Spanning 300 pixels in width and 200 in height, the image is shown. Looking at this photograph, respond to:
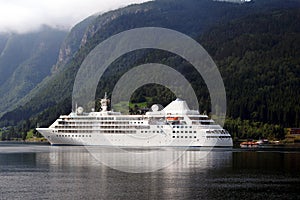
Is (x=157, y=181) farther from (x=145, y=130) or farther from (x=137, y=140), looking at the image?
(x=137, y=140)

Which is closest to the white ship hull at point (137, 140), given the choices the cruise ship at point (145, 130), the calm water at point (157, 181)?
the cruise ship at point (145, 130)

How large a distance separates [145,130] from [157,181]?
241 ft

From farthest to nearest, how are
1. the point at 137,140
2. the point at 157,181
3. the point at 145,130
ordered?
1. the point at 137,140
2. the point at 145,130
3. the point at 157,181

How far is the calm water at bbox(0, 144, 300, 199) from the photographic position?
52781 millimetres

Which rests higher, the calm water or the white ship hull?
the white ship hull

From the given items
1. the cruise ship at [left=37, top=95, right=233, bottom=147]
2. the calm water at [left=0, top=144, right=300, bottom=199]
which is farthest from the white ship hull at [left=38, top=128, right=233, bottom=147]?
the calm water at [left=0, top=144, right=300, bottom=199]

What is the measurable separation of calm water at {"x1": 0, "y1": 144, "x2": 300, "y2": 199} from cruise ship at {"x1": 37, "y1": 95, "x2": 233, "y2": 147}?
42.7m

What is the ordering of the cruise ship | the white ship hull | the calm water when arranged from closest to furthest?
the calm water → the white ship hull → the cruise ship

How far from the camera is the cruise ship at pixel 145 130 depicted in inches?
5054

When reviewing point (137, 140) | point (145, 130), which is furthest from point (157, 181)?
point (137, 140)

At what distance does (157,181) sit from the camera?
61.7 metres

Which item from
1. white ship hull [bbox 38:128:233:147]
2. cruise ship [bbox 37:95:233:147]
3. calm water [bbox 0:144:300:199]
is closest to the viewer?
calm water [bbox 0:144:300:199]

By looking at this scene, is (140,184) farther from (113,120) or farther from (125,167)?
(113,120)

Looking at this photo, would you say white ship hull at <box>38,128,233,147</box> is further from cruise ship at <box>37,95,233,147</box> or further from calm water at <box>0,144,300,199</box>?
calm water at <box>0,144,300,199</box>
